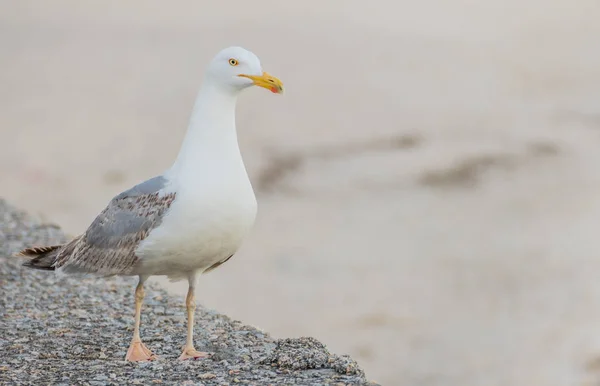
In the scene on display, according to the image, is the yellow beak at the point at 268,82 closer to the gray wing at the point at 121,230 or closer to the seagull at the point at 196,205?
the seagull at the point at 196,205

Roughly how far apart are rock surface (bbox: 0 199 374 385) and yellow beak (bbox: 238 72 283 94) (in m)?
2.58

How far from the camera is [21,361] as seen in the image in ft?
33.2

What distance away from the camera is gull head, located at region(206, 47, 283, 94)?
30.0 feet

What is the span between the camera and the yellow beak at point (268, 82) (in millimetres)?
9086

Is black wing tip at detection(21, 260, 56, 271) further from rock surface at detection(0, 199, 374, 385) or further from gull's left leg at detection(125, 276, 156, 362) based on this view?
gull's left leg at detection(125, 276, 156, 362)

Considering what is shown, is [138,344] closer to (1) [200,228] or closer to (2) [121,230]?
(2) [121,230]

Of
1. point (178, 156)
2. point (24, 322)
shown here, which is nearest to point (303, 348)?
point (178, 156)

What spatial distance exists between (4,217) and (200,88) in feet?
35.2

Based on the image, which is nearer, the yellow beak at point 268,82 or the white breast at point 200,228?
the white breast at point 200,228

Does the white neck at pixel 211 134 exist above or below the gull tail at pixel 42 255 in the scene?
above

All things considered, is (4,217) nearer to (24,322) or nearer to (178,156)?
(24,322)

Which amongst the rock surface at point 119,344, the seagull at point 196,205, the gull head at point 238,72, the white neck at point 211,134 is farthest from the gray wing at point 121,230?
the gull head at point 238,72

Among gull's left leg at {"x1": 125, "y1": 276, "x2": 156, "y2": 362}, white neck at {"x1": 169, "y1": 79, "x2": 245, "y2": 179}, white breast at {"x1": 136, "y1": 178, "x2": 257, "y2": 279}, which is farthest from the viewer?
gull's left leg at {"x1": 125, "y1": 276, "x2": 156, "y2": 362}

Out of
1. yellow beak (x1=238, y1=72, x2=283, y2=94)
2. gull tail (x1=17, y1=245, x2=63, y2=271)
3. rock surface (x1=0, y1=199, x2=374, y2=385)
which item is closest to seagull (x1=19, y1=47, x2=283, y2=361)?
yellow beak (x1=238, y1=72, x2=283, y2=94)
